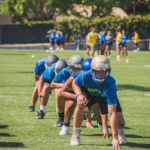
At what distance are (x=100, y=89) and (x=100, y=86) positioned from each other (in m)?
0.06

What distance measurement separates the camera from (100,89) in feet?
17.9

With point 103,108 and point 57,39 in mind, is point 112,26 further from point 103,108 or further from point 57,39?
point 103,108

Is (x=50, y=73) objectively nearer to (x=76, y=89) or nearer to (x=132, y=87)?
(x=76, y=89)

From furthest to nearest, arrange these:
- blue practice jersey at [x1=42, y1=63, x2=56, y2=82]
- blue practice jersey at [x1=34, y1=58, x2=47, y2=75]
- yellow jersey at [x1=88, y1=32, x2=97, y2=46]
Result: yellow jersey at [x1=88, y1=32, x2=97, y2=46] < blue practice jersey at [x1=34, y1=58, x2=47, y2=75] < blue practice jersey at [x1=42, y1=63, x2=56, y2=82]

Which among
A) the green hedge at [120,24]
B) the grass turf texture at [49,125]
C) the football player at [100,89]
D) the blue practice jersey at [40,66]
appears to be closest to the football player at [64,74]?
the grass turf texture at [49,125]

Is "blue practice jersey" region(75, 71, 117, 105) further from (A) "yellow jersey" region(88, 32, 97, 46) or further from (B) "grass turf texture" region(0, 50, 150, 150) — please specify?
(A) "yellow jersey" region(88, 32, 97, 46)

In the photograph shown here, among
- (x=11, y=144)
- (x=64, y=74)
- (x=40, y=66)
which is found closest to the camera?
(x=11, y=144)

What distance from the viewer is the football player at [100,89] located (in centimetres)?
522

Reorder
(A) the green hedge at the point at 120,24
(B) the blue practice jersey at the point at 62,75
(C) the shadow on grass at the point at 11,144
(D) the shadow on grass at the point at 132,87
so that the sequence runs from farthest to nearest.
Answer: (A) the green hedge at the point at 120,24 < (D) the shadow on grass at the point at 132,87 < (B) the blue practice jersey at the point at 62,75 < (C) the shadow on grass at the point at 11,144

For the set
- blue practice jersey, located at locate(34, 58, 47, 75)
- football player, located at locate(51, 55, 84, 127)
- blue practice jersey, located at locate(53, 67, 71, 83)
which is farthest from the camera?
blue practice jersey, located at locate(34, 58, 47, 75)

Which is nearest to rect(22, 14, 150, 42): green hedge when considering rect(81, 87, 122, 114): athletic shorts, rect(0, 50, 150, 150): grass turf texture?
rect(0, 50, 150, 150): grass turf texture

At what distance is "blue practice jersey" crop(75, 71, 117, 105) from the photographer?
5.37 metres

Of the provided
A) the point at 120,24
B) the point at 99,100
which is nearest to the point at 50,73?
the point at 99,100

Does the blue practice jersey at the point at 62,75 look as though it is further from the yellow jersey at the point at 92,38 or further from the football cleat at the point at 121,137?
the yellow jersey at the point at 92,38
